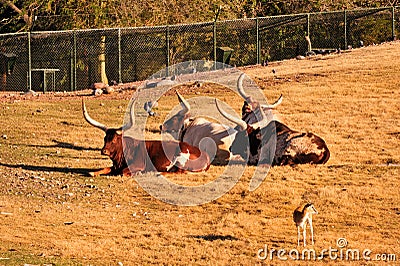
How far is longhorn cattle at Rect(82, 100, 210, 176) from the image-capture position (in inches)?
645

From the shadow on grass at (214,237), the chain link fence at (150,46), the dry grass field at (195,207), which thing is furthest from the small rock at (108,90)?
the shadow on grass at (214,237)

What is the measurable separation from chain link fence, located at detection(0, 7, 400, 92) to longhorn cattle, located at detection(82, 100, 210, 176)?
13.4 metres

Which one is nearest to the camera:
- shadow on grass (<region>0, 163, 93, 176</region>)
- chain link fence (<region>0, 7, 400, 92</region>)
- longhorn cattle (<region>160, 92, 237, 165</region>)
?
shadow on grass (<region>0, 163, 93, 176</region>)

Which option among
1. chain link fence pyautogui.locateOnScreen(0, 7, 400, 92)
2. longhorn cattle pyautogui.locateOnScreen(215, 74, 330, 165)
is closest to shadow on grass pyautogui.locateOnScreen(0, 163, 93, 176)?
longhorn cattle pyautogui.locateOnScreen(215, 74, 330, 165)

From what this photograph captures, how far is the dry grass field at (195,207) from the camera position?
12.1 m

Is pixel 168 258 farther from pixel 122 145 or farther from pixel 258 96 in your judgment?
pixel 258 96

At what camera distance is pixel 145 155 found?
647 inches

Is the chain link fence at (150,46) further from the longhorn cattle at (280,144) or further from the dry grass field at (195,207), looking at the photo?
the longhorn cattle at (280,144)

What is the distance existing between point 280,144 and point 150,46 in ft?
49.6

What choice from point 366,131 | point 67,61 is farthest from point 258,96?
point 67,61

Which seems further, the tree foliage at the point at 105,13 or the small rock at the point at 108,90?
the tree foliage at the point at 105,13

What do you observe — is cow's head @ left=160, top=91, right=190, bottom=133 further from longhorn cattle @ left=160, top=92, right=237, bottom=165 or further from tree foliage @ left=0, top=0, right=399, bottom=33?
tree foliage @ left=0, top=0, right=399, bottom=33

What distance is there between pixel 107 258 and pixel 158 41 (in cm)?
2047

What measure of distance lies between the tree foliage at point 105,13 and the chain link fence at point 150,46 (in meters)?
2.33
